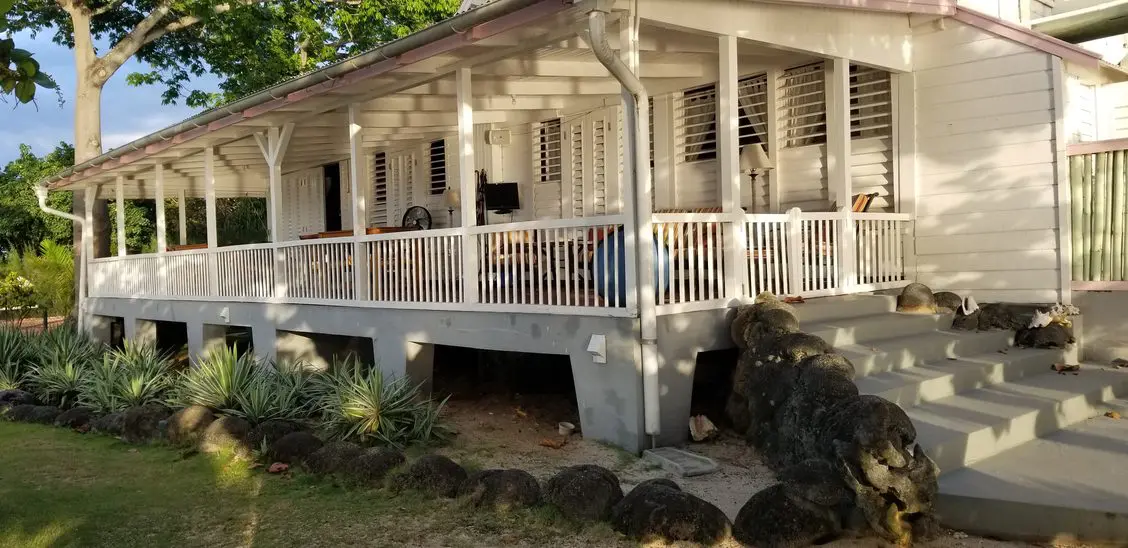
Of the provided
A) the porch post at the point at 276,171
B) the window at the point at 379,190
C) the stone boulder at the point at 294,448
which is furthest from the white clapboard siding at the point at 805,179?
the window at the point at 379,190

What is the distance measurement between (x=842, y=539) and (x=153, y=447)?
19.7ft

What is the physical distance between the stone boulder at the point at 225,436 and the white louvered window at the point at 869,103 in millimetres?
7002

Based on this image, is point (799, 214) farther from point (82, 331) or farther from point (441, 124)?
point (82, 331)

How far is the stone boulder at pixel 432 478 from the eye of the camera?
5.28 m

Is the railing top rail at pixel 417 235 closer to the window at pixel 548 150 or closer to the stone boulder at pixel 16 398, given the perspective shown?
the window at pixel 548 150

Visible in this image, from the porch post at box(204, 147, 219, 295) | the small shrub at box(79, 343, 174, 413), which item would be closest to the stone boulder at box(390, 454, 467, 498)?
the small shrub at box(79, 343, 174, 413)

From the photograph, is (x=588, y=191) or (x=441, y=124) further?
(x=441, y=124)

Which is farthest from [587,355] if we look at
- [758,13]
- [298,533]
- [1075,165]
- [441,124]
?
[441,124]

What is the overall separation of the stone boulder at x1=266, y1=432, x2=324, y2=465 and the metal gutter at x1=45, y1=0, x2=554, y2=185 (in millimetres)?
3427

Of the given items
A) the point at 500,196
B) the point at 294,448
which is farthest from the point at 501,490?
the point at 500,196

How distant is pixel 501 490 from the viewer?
5.00 m

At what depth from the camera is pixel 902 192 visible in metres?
8.82

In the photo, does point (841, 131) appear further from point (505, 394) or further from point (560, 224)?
point (505, 394)

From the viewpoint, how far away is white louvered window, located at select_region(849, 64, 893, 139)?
9.01 meters
